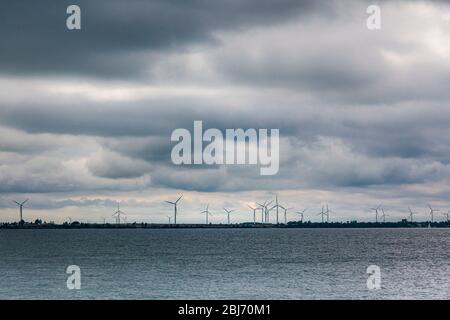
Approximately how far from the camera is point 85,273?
392 ft

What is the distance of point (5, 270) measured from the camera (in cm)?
12638

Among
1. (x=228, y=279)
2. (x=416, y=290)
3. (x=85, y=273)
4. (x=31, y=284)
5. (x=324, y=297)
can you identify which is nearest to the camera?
(x=324, y=297)

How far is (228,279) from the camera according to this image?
346 feet

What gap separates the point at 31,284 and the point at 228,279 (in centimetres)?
2957
